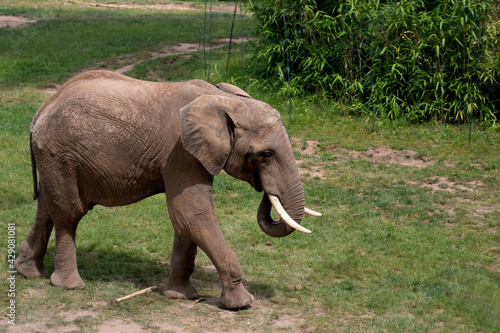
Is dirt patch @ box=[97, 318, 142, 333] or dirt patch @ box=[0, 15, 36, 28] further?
dirt patch @ box=[0, 15, 36, 28]

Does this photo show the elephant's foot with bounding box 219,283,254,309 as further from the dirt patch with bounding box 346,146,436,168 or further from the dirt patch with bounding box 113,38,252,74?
the dirt patch with bounding box 113,38,252,74

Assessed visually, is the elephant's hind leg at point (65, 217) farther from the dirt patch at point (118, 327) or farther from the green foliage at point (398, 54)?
the green foliage at point (398, 54)

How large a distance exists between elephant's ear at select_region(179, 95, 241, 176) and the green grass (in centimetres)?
148

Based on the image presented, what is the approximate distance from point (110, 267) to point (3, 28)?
1613 centimetres

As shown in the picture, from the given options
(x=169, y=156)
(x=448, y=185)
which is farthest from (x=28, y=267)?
(x=448, y=185)

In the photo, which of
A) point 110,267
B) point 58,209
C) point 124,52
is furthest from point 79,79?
point 124,52

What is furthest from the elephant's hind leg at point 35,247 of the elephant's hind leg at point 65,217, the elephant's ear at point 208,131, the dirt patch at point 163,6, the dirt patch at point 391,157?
the dirt patch at point 163,6

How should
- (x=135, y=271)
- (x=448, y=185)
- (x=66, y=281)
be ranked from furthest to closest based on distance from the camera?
(x=448, y=185), (x=135, y=271), (x=66, y=281)

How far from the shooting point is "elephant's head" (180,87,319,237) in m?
5.93

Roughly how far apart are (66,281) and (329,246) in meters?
3.13

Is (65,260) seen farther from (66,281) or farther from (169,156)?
(169,156)

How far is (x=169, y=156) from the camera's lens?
6199 mm

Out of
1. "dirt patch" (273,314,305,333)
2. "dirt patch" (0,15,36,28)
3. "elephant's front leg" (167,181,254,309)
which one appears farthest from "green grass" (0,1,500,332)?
"dirt patch" (0,15,36,28)

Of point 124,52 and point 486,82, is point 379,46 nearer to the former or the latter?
point 486,82
